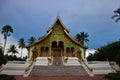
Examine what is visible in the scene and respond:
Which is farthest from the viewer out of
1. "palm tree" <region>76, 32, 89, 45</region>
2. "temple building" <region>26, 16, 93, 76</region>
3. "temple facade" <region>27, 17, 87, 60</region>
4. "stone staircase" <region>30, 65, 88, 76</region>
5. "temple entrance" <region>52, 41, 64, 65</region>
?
"palm tree" <region>76, 32, 89, 45</region>

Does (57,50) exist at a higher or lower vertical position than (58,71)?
higher

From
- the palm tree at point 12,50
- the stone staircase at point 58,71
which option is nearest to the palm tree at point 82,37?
the palm tree at point 12,50

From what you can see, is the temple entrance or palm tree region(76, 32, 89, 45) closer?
the temple entrance

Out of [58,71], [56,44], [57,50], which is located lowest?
[58,71]

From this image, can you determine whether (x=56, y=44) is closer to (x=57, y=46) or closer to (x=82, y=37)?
(x=57, y=46)

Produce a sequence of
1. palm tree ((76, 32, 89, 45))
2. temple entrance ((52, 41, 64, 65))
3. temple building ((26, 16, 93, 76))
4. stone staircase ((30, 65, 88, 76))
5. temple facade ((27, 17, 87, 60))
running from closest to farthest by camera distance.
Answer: stone staircase ((30, 65, 88, 76))
temple building ((26, 16, 93, 76))
temple facade ((27, 17, 87, 60))
temple entrance ((52, 41, 64, 65))
palm tree ((76, 32, 89, 45))

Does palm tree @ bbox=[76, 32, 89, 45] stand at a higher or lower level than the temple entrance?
higher

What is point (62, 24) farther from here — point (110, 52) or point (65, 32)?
point (110, 52)

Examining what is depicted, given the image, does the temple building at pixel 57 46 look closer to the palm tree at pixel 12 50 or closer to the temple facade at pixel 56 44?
the temple facade at pixel 56 44

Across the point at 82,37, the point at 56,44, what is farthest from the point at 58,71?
the point at 82,37

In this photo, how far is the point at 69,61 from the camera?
99.8 feet

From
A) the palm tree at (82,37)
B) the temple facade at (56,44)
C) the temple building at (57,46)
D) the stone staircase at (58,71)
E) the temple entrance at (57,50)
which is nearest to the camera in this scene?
the stone staircase at (58,71)

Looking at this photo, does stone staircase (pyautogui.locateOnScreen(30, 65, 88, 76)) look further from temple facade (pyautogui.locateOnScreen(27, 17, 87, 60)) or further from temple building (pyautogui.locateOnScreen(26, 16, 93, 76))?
temple facade (pyautogui.locateOnScreen(27, 17, 87, 60))

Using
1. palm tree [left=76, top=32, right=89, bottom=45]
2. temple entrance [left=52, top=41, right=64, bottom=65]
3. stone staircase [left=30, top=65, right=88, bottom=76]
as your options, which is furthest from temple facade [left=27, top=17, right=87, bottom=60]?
palm tree [left=76, top=32, right=89, bottom=45]
